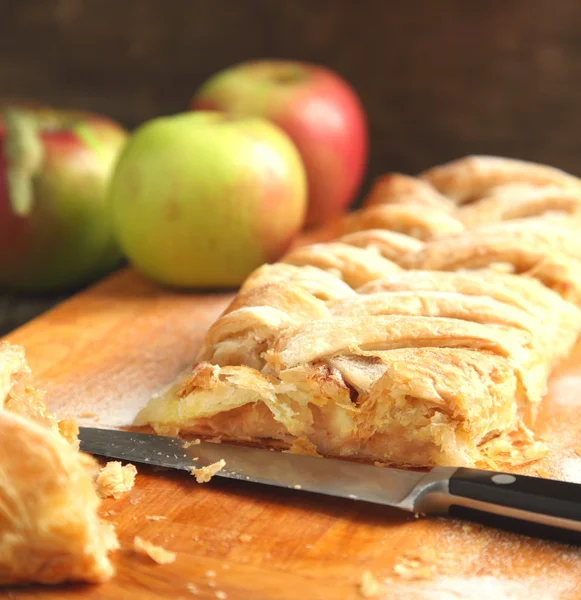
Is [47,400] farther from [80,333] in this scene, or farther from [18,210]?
[18,210]

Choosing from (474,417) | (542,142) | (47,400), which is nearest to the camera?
(474,417)

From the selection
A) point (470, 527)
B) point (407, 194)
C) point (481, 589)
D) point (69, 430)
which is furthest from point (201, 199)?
point (481, 589)

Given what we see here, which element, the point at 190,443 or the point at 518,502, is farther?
the point at 190,443

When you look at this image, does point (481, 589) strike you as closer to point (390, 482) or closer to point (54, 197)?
point (390, 482)

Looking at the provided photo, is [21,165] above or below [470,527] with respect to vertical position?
above

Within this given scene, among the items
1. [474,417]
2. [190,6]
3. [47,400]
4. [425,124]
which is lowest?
[47,400]

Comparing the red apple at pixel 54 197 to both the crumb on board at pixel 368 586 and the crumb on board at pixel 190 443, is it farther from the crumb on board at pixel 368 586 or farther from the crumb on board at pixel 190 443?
the crumb on board at pixel 368 586

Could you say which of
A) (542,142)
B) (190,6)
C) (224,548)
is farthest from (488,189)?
(224,548)

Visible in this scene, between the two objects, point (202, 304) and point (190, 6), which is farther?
point (190, 6)
